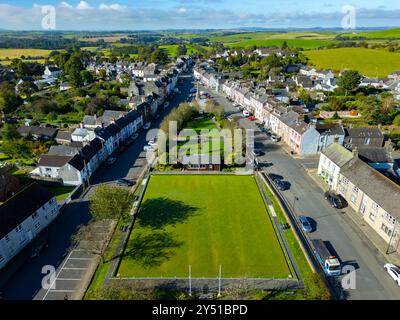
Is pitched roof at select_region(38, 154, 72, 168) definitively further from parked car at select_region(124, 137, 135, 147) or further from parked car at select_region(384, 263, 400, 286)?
parked car at select_region(384, 263, 400, 286)

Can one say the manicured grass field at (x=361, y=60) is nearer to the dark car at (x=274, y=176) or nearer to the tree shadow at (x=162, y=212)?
the dark car at (x=274, y=176)

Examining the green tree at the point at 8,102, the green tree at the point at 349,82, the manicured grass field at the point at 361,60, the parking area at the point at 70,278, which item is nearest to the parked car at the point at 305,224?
the parking area at the point at 70,278

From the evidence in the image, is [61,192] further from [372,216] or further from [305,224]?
[372,216]

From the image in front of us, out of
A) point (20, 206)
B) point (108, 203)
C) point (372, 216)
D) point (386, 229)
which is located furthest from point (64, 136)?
point (386, 229)

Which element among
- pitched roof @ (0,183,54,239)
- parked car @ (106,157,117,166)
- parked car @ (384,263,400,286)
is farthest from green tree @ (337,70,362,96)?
pitched roof @ (0,183,54,239)

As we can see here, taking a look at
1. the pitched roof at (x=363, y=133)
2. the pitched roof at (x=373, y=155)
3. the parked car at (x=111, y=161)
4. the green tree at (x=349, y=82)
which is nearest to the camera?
the pitched roof at (x=373, y=155)

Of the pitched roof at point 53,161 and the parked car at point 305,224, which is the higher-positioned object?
the pitched roof at point 53,161

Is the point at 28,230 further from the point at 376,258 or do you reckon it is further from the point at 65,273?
the point at 376,258

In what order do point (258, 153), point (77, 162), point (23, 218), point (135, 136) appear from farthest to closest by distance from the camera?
point (135, 136), point (258, 153), point (77, 162), point (23, 218)
